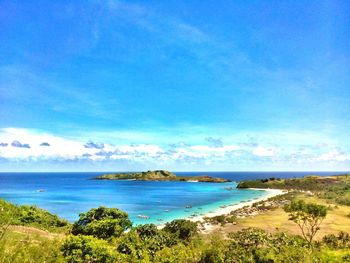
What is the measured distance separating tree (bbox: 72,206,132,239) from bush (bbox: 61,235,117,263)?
14646mm

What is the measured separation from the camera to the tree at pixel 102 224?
43.8 meters

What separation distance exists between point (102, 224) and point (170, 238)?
1006cm

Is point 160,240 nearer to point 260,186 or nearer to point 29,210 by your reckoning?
point 29,210

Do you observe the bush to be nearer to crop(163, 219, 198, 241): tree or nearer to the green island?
the green island

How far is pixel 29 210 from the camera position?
5062 centimetres

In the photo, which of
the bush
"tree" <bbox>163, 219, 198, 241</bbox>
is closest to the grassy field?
"tree" <bbox>163, 219, 198, 241</bbox>

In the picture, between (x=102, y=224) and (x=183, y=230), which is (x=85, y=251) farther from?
(x=183, y=230)

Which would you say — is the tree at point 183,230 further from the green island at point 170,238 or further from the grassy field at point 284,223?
the grassy field at point 284,223

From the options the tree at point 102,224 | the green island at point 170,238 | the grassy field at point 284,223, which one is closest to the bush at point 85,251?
the green island at point 170,238

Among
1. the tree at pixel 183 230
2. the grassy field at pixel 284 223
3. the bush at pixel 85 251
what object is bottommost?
the grassy field at pixel 284 223

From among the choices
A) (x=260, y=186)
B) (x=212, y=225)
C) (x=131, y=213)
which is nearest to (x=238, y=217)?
(x=212, y=225)

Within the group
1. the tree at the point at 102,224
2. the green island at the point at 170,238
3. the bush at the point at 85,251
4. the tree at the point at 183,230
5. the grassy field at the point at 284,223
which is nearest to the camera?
the green island at the point at 170,238

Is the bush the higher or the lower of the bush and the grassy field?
the higher

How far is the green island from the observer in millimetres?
27234
